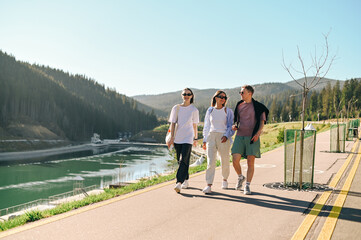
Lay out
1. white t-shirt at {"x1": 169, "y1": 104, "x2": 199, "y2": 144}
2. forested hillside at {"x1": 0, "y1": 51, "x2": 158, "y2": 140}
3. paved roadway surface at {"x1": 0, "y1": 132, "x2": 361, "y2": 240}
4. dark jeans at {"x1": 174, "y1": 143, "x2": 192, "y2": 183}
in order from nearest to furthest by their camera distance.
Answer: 1. paved roadway surface at {"x1": 0, "y1": 132, "x2": 361, "y2": 240}
2. dark jeans at {"x1": 174, "y1": 143, "x2": 192, "y2": 183}
3. white t-shirt at {"x1": 169, "y1": 104, "x2": 199, "y2": 144}
4. forested hillside at {"x1": 0, "y1": 51, "x2": 158, "y2": 140}

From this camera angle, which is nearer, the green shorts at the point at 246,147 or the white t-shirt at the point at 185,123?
the green shorts at the point at 246,147

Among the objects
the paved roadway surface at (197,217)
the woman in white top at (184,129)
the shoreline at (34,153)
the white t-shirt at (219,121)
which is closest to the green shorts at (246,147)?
the white t-shirt at (219,121)

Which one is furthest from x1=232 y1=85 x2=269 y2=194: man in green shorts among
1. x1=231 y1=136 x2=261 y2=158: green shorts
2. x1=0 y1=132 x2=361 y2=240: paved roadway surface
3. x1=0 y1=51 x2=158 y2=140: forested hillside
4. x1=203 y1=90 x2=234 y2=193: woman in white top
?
x1=0 y1=51 x2=158 y2=140: forested hillside

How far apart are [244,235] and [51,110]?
6302 inches

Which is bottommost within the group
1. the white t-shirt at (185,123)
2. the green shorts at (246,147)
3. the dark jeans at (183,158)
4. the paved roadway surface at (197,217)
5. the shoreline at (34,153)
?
the shoreline at (34,153)

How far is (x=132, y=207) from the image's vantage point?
20.3 feet

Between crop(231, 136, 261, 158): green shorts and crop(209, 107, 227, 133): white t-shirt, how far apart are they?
389 millimetres

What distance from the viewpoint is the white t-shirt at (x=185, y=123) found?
7.70m

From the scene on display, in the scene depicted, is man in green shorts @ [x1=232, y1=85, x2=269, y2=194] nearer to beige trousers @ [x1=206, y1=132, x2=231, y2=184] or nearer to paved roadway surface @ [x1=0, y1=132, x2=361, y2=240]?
beige trousers @ [x1=206, y1=132, x2=231, y2=184]

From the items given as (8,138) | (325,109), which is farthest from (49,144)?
(325,109)

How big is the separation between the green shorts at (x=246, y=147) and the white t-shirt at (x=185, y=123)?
38.8 inches

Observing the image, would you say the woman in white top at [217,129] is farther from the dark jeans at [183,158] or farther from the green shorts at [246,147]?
the dark jeans at [183,158]

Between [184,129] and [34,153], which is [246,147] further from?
[34,153]

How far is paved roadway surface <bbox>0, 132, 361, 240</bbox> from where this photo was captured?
460 cm
